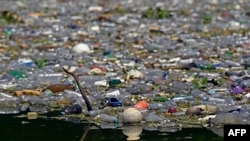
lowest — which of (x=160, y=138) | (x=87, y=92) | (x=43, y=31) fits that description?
(x=160, y=138)

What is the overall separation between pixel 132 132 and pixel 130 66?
2970 mm

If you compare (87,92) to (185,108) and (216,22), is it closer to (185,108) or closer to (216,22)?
(185,108)

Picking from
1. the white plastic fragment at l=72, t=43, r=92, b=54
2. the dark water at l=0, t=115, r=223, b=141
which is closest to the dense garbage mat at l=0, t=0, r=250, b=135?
the white plastic fragment at l=72, t=43, r=92, b=54

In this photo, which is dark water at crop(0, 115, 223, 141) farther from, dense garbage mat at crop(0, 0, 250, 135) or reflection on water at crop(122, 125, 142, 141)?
dense garbage mat at crop(0, 0, 250, 135)

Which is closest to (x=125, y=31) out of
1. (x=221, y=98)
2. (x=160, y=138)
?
(x=221, y=98)

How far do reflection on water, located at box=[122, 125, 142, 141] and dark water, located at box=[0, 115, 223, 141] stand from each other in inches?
1.2

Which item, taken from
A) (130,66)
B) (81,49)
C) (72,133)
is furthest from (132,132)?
(81,49)

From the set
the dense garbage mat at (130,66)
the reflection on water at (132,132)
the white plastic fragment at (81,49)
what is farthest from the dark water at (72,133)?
the white plastic fragment at (81,49)

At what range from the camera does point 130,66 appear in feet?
30.2

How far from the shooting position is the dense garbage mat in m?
6.93

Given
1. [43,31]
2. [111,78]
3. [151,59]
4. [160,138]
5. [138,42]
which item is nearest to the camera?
[160,138]

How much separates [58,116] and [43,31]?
5658 millimetres

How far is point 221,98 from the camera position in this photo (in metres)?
7.32

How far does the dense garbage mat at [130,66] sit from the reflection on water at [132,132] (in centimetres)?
8
